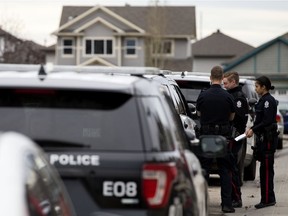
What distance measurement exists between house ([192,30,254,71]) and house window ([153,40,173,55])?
10.2 feet

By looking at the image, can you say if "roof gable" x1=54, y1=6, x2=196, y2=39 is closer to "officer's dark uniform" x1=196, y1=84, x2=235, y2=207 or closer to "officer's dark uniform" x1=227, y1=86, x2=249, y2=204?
"officer's dark uniform" x1=227, y1=86, x2=249, y2=204

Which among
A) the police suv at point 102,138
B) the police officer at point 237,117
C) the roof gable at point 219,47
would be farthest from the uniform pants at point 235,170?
the roof gable at point 219,47

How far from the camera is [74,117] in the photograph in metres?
6.06

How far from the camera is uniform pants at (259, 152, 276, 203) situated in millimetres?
12617

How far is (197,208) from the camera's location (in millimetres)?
6785

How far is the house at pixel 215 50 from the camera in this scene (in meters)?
82.7

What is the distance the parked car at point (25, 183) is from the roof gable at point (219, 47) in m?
77.7

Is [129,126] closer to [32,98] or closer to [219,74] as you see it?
[32,98]

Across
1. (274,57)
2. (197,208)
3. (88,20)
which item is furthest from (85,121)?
(88,20)

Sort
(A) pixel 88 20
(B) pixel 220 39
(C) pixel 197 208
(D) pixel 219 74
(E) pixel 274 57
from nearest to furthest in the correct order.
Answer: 1. (C) pixel 197 208
2. (D) pixel 219 74
3. (E) pixel 274 57
4. (A) pixel 88 20
5. (B) pixel 220 39

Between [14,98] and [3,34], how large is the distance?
2408 inches

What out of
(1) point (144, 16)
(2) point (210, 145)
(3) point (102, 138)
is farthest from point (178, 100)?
(1) point (144, 16)

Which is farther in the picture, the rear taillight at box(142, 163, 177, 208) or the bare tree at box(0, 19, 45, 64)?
the bare tree at box(0, 19, 45, 64)

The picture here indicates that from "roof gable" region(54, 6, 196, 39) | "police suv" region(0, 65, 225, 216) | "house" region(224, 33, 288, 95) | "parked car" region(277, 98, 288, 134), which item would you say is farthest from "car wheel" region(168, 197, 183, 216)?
"roof gable" region(54, 6, 196, 39)
